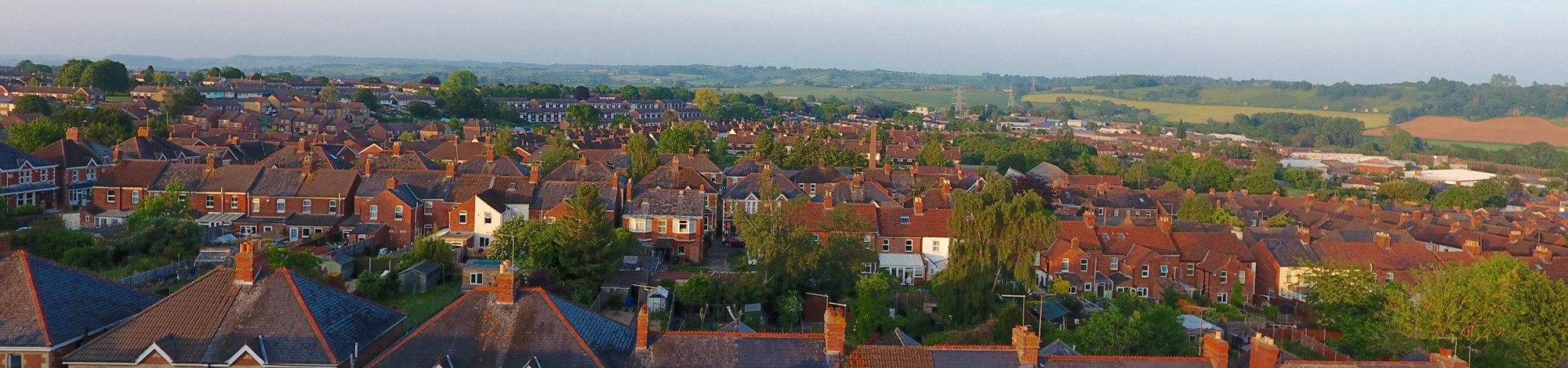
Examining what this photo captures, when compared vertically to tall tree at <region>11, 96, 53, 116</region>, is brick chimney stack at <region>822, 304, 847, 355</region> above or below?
below

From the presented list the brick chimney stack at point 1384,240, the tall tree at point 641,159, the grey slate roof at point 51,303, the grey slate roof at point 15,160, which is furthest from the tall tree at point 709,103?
the grey slate roof at point 51,303

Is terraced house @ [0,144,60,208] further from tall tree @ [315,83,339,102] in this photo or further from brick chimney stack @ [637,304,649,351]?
tall tree @ [315,83,339,102]

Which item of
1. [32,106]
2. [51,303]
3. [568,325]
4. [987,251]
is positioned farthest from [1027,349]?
[32,106]

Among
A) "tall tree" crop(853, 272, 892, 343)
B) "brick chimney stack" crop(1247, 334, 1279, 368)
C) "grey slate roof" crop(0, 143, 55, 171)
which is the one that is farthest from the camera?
"grey slate roof" crop(0, 143, 55, 171)

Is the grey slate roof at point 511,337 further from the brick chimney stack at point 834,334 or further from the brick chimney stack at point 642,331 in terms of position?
the brick chimney stack at point 834,334

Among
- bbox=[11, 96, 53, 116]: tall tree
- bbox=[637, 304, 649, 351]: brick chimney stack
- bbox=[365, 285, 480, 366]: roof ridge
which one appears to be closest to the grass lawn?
bbox=[365, 285, 480, 366]: roof ridge

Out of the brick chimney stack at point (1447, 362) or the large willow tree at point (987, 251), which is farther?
the large willow tree at point (987, 251)

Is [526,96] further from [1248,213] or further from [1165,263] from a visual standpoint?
[1165,263]
